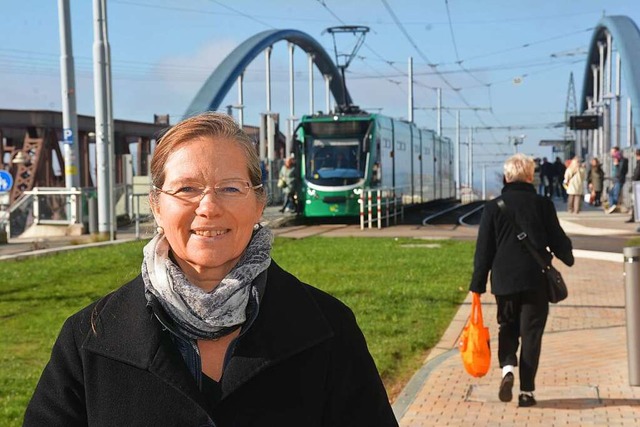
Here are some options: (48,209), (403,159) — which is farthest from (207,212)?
(403,159)

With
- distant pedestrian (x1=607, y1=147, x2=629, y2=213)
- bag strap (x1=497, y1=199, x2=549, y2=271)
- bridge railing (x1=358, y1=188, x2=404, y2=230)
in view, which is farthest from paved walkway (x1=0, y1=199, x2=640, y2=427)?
distant pedestrian (x1=607, y1=147, x2=629, y2=213)

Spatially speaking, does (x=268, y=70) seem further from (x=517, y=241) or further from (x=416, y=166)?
(x=517, y=241)

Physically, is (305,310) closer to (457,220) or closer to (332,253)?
(332,253)

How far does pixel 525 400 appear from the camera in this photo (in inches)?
299

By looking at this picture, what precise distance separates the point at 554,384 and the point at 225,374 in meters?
6.20

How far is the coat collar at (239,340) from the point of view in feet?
8.25

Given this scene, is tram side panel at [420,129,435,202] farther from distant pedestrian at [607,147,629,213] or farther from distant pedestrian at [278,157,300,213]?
distant pedestrian at [278,157,300,213]

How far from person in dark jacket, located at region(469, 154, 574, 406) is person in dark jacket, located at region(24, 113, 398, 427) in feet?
16.4

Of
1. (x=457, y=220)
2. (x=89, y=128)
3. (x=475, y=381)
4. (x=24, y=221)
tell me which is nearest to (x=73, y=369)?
(x=475, y=381)

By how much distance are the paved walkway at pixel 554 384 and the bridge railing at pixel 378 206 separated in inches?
693

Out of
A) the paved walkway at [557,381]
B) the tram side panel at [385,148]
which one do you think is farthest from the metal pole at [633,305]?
the tram side panel at [385,148]

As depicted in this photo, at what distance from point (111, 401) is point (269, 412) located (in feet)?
A: 1.21

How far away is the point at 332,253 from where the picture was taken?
811 inches

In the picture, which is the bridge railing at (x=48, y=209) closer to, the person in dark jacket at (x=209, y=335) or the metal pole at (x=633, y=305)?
the metal pole at (x=633, y=305)
